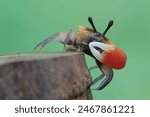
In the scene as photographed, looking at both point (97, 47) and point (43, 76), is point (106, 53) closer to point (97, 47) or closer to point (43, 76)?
point (97, 47)

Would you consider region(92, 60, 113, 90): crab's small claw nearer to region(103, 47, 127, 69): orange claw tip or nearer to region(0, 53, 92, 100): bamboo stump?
region(103, 47, 127, 69): orange claw tip

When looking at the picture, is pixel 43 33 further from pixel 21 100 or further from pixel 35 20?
pixel 21 100

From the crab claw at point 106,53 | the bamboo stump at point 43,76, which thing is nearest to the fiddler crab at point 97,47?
the crab claw at point 106,53

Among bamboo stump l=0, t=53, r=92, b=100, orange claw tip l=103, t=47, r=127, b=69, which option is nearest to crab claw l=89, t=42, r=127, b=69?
orange claw tip l=103, t=47, r=127, b=69

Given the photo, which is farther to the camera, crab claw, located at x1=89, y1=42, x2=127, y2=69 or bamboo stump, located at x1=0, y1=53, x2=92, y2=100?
crab claw, located at x1=89, y1=42, x2=127, y2=69

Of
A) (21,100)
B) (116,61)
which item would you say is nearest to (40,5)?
(116,61)

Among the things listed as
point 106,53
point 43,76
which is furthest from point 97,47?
point 43,76

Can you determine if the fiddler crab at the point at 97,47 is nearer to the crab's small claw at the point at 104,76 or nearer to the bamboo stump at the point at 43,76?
the crab's small claw at the point at 104,76
